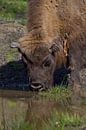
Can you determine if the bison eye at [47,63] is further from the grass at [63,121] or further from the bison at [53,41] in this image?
the grass at [63,121]

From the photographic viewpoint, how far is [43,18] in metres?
13.8

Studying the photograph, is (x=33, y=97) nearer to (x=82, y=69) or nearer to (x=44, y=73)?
(x=44, y=73)

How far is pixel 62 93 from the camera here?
12984 millimetres

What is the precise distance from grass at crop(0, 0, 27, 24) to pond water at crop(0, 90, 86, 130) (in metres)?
10.1

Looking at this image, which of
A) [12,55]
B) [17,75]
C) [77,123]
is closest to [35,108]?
[77,123]

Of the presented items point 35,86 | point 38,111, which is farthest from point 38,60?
point 38,111

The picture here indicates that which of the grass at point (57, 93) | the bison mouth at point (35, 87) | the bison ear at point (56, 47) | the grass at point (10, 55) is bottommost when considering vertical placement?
the grass at point (57, 93)

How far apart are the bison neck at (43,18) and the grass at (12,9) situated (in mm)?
9225

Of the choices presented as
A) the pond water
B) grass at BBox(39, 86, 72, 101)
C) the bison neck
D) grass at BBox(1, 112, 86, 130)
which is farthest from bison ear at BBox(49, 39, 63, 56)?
grass at BBox(1, 112, 86, 130)

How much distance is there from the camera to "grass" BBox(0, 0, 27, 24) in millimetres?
24031

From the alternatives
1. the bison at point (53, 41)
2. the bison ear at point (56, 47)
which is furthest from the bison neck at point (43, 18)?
the bison ear at point (56, 47)

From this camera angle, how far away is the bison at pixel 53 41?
13086mm

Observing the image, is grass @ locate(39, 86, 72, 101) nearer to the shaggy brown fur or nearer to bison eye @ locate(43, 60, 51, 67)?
bison eye @ locate(43, 60, 51, 67)

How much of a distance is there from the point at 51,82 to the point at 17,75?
2.15 meters
